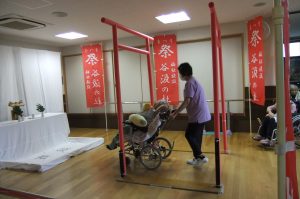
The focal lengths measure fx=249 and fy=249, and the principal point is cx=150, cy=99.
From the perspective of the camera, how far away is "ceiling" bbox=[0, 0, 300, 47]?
3562 mm

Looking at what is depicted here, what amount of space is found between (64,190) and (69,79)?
180 inches

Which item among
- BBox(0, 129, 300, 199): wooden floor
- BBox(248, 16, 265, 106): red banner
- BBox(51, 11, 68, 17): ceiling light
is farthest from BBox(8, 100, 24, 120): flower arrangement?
BBox(248, 16, 265, 106): red banner

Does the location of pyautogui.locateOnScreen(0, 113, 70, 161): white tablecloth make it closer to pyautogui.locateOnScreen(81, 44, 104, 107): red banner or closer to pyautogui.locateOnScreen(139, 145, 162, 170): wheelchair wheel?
pyautogui.locateOnScreen(81, 44, 104, 107): red banner

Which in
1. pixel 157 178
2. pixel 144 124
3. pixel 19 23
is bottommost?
pixel 157 178

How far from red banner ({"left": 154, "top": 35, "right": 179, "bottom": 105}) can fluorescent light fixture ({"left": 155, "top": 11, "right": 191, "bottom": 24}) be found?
75cm

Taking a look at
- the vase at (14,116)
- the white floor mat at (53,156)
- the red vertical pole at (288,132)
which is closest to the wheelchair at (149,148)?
the white floor mat at (53,156)

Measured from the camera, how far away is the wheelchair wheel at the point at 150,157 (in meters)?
3.43

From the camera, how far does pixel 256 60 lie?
4.63 metres

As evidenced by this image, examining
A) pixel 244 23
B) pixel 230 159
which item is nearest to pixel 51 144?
pixel 230 159

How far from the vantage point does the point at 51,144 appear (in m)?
4.73

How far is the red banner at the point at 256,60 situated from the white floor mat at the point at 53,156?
317 cm

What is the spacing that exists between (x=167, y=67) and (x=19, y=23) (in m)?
3.03

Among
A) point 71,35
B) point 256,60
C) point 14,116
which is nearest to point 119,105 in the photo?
point 14,116

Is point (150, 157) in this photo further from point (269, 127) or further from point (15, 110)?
point (15, 110)
